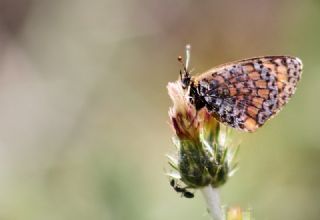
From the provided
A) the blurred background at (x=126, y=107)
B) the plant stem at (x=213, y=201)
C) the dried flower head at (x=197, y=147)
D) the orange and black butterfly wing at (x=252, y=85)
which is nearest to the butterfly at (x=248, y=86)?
the orange and black butterfly wing at (x=252, y=85)

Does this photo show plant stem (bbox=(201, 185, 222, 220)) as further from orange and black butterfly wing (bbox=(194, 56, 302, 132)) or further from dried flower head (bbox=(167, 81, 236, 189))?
orange and black butterfly wing (bbox=(194, 56, 302, 132))

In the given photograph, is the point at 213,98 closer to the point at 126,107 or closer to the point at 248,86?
the point at 248,86

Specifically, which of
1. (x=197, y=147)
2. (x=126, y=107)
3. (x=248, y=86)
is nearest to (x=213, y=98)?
(x=248, y=86)

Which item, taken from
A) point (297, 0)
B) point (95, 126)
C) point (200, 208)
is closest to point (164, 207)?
point (200, 208)

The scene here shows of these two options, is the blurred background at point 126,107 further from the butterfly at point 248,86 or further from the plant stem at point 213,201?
the plant stem at point 213,201

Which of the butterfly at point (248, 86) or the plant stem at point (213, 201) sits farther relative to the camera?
the butterfly at point (248, 86)

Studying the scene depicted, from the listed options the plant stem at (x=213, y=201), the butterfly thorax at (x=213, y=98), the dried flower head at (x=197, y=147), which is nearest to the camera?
the plant stem at (x=213, y=201)

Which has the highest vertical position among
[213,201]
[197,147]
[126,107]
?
[197,147]
